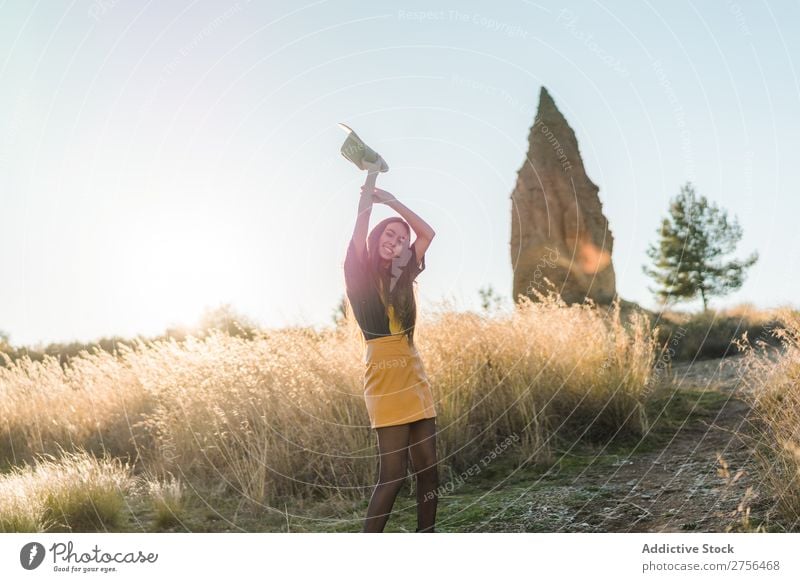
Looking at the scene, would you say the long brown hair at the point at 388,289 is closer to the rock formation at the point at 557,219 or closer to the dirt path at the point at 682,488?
the dirt path at the point at 682,488

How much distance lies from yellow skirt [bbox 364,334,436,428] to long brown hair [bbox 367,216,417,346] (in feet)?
0.31

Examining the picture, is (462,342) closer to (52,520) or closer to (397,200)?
(397,200)

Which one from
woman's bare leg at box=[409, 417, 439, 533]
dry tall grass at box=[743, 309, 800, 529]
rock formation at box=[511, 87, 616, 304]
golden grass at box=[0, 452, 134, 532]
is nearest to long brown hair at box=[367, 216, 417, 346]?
woman's bare leg at box=[409, 417, 439, 533]

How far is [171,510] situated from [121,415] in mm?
3473

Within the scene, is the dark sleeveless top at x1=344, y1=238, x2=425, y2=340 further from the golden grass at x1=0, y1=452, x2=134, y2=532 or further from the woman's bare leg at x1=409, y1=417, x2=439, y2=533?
the golden grass at x1=0, y1=452, x2=134, y2=532

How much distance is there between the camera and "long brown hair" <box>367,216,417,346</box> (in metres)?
3.53

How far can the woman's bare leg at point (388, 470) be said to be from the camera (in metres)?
3.31

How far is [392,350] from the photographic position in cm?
346

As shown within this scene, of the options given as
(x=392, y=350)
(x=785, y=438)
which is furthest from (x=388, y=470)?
(x=785, y=438)

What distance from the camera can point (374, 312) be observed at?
3508mm

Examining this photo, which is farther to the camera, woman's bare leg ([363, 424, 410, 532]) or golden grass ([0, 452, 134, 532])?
golden grass ([0, 452, 134, 532])
